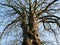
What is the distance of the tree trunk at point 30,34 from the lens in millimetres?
8484

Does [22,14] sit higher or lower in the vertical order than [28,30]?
higher

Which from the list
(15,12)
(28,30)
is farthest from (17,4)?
(28,30)

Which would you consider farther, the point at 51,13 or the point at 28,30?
the point at 51,13

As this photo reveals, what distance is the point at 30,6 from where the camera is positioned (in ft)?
29.5

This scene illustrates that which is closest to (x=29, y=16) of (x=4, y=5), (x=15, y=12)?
(x=15, y=12)

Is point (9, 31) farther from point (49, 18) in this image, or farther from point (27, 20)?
point (49, 18)

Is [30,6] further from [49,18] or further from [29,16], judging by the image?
[49,18]

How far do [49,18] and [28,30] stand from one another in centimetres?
145

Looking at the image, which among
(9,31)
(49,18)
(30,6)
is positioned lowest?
(9,31)

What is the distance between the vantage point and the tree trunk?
8484mm

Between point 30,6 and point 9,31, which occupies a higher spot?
point 30,6

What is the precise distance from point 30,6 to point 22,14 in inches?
23.3

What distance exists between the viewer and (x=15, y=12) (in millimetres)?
9398

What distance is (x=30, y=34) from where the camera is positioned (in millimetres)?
8633
